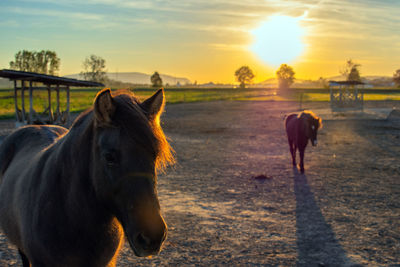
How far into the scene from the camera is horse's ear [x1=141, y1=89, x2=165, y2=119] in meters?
2.11

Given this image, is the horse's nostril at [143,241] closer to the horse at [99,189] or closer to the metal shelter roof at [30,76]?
the horse at [99,189]

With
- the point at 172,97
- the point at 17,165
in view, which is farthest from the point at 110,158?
the point at 172,97

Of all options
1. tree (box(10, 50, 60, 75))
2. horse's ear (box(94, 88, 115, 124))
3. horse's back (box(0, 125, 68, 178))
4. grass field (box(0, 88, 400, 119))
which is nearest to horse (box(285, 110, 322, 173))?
horse's back (box(0, 125, 68, 178))

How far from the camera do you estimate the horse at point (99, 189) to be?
182 centimetres

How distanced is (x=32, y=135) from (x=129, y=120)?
2.32m

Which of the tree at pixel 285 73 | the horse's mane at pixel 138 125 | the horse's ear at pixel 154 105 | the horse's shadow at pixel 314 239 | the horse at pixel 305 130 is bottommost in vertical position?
the horse's shadow at pixel 314 239

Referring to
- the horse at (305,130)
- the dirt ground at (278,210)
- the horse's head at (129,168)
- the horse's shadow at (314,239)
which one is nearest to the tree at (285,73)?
A: the dirt ground at (278,210)

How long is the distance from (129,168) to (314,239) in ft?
12.9

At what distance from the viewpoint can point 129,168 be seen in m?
1.83

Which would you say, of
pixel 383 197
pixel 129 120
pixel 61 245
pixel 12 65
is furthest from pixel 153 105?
pixel 12 65

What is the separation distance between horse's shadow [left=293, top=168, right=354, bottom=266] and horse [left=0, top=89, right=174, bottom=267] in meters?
3.03

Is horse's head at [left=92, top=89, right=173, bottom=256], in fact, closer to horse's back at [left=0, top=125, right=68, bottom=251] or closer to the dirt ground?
horse's back at [left=0, top=125, right=68, bottom=251]

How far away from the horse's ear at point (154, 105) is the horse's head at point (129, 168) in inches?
5.1

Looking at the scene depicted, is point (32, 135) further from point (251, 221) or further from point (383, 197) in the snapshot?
point (383, 197)
